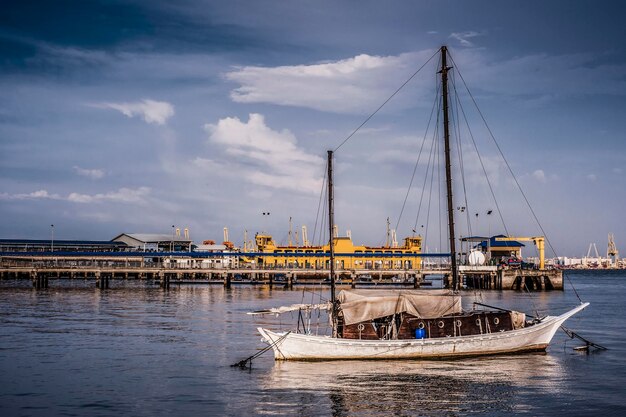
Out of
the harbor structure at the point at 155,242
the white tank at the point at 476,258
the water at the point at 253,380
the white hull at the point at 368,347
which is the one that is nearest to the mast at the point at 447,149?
the white hull at the point at 368,347

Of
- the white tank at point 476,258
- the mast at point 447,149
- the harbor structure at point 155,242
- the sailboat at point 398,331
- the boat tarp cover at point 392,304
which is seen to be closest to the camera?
the sailboat at point 398,331

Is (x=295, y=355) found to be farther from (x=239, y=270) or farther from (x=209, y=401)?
(x=239, y=270)

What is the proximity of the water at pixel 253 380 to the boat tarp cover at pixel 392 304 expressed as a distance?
2704 millimetres

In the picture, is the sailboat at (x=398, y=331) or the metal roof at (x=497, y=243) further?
the metal roof at (x=497, y=243)

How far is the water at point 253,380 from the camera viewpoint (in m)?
26.0

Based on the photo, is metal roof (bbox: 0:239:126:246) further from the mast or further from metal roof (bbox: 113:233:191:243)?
the mast

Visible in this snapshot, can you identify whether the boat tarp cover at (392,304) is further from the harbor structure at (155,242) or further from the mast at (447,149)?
the harbor structure at (155,242)

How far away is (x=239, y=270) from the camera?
11375cm

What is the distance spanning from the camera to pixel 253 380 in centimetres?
3109

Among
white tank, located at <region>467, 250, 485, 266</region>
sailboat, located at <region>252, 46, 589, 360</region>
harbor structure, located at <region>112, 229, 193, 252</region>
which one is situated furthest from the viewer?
harbor structure, located at <region>112, 229, 193, 252</region>

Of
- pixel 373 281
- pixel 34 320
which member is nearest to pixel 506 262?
pixel 373 281

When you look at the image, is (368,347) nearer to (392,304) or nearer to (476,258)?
(392,304)

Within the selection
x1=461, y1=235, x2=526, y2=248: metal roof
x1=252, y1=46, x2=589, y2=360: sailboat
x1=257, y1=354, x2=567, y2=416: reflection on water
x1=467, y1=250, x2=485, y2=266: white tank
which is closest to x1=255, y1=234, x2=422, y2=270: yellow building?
x1=461, y1=235, x2=526, y2=248: metal roof

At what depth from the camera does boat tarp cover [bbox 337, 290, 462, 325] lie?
116ft
